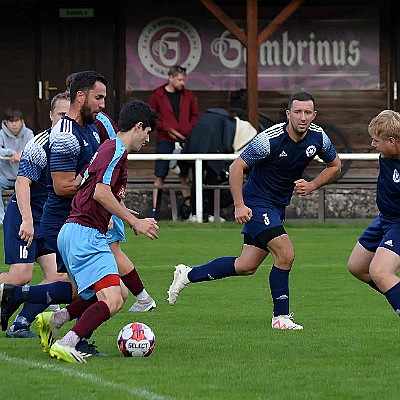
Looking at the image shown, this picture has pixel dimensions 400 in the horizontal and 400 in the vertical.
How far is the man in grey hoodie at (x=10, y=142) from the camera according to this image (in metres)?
19.5

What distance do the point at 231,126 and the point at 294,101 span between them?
10.4m

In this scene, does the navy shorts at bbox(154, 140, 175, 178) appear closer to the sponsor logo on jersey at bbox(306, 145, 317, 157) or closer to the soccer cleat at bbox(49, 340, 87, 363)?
the sponsor logo on jersey at bbox(306, 145, 317, 157)

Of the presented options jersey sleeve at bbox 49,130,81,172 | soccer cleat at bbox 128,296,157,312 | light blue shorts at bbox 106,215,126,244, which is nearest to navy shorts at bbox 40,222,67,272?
jersey sleeve at bbox 49,130,81,172

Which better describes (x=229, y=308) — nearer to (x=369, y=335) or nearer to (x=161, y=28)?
(x=369, y=335)

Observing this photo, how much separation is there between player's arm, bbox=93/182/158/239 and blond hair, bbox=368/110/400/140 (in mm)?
1697

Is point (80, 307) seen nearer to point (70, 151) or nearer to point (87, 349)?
point (87, 349)

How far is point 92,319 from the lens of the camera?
7941 mm

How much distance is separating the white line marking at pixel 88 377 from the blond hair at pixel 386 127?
8.42 ft

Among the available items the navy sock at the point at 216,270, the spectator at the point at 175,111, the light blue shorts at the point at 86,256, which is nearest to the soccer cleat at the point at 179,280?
the navy sock at the point at 216,270

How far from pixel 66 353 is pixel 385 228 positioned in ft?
7.94

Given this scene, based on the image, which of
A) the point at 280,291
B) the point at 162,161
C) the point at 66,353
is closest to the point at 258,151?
the point at 280,291

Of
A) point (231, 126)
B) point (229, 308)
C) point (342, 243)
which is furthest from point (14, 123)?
point (229, 308)

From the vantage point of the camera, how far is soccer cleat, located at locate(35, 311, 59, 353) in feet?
27.3

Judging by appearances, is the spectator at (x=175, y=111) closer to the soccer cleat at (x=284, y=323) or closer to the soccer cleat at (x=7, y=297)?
the soccer cleat at (x=284, y=323)
